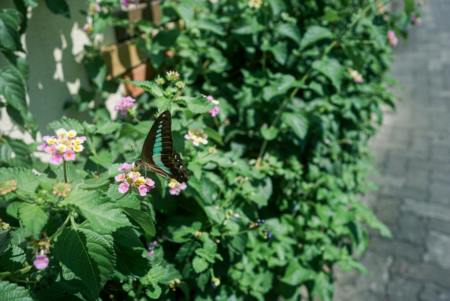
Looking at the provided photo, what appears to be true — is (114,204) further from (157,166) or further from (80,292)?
(80,292)

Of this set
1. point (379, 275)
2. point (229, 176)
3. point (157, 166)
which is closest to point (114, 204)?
point (157, 166)

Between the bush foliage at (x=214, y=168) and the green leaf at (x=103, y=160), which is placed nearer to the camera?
the bush foliage at (x=214, y=168)

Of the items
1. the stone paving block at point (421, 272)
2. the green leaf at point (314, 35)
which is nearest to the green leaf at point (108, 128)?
the green leaf at point (314, 35)

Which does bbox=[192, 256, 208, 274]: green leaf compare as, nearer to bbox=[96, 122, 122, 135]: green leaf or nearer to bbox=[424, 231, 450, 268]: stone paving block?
bbox=[96, 122, 122, 135]: green leaf

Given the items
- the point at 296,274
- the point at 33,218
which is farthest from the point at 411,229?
the point at 33,218

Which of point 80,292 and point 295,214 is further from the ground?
point 80,292

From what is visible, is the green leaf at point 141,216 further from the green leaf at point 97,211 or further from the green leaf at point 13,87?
the green leaf at point 13,87

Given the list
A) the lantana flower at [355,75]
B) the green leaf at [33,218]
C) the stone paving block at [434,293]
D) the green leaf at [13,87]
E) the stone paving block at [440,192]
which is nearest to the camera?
the green leaf at [33,218]
